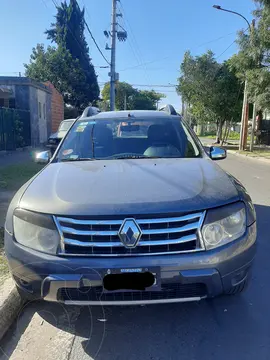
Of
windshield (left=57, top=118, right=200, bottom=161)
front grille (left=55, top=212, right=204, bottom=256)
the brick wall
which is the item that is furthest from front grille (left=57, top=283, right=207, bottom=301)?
the brick wall

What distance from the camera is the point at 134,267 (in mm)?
2242

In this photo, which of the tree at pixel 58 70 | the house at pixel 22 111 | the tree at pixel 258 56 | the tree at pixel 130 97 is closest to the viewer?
the tree at pixel 258 56

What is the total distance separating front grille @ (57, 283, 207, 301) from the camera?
2.35 meters

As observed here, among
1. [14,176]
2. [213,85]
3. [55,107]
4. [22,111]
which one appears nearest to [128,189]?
[14,176]

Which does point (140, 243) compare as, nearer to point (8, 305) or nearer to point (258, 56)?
point (8, 305)

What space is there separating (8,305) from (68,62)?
36736mm

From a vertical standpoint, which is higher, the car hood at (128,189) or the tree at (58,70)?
the tree at (58,70)

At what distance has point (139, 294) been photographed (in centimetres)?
236

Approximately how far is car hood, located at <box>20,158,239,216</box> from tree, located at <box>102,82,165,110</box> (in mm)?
65459

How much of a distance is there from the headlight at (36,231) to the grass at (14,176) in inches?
205

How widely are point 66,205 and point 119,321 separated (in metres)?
1.14

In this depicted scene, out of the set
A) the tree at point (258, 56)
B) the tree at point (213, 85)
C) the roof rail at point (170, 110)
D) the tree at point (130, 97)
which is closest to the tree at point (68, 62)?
the tree at point (213, 85)

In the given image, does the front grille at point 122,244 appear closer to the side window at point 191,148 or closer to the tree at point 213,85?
the side window at point 191,148

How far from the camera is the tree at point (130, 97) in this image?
2712 inches
